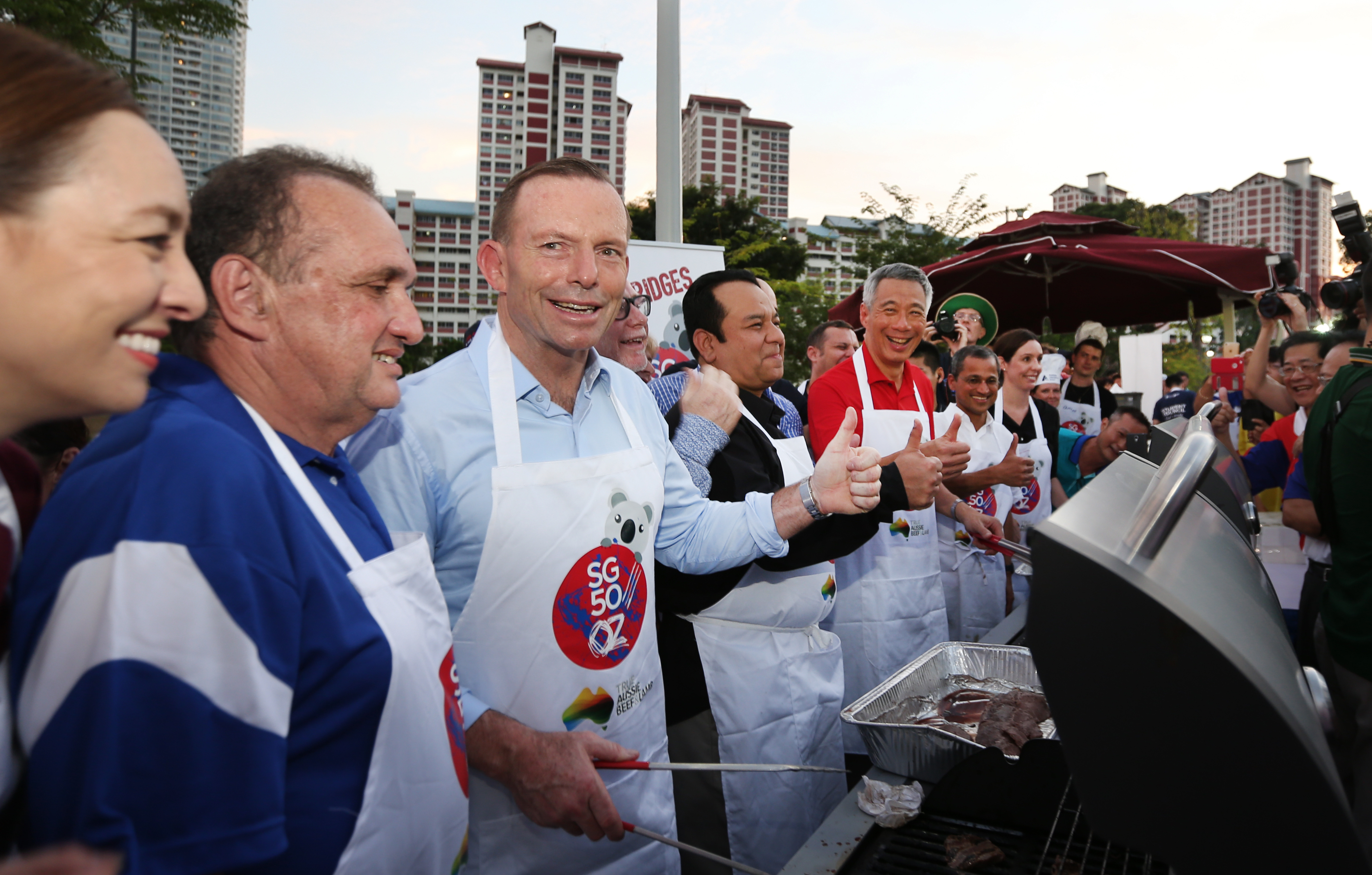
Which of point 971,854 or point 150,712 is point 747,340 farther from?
point 150,712

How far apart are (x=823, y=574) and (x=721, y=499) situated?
0.41 m

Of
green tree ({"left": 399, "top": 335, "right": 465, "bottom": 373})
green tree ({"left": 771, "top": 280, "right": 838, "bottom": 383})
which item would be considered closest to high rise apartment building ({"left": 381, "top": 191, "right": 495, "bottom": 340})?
green tree ({"left": 399, "top": 335, "right": 465, "bottom": 373})

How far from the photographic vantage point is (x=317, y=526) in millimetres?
1125

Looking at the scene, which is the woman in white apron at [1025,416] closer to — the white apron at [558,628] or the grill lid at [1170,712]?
the white apron at [558,628]

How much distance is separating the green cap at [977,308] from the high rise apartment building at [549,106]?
8310 cm

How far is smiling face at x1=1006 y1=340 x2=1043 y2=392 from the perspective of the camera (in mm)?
4812

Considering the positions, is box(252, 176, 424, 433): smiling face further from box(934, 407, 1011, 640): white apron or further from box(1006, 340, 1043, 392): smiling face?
box(1006, 340, 1043, 392): smiling face

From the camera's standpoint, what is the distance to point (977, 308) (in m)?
6.73

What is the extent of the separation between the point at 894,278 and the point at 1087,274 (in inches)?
179

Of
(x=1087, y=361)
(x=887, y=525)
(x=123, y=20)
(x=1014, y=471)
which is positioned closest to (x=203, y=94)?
(x=123, y=20)

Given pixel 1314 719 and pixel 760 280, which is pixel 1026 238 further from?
pixel 1314 719

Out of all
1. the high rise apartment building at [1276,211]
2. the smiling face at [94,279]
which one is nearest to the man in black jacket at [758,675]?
the smiling face at [94,279]

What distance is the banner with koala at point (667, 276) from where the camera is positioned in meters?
5.82

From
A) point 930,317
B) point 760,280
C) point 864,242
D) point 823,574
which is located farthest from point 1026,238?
point 864,242
